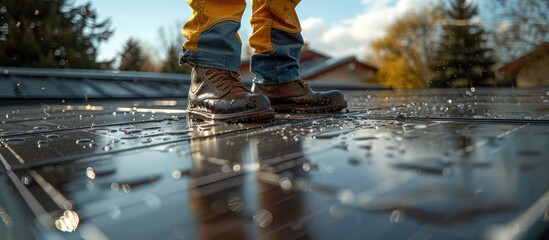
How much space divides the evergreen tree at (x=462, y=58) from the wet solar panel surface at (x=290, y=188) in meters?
17.0

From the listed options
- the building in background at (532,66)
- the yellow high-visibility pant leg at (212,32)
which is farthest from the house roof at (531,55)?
the yellow high-visibility pant leg at (212,32)

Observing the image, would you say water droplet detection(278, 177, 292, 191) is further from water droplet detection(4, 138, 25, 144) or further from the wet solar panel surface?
water droplet detection(4, 138, 25, 144)

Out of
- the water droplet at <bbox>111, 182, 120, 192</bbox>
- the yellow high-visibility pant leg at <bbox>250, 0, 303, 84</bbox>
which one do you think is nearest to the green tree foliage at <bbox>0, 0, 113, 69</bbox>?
the yellow high-visibility pant leg at <bbox>250, 0, 303, 84</bbox>

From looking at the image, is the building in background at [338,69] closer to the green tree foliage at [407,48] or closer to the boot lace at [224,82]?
the green tree foliage at [407,48]

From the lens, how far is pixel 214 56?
59.7 inches

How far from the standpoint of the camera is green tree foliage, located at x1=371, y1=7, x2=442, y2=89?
894 inches

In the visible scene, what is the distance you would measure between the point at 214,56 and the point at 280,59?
45 cm

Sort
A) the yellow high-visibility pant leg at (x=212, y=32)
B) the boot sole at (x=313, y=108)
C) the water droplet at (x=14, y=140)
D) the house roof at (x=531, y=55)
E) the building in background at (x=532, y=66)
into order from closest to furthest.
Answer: the water droplet at (x=14, y=140), the yellow high-visibility pant leg at (x=212, y=32), the boot sole at (x=313, y=108), the building in background at (x=532, y=66), the house roof at (x=531, y=55)

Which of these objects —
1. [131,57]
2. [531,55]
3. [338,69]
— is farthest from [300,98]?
[131,57]

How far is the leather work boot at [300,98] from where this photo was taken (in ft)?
5.73

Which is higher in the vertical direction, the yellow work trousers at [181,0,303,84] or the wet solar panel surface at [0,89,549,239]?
the yellow work trousers at [181,0,303,84]

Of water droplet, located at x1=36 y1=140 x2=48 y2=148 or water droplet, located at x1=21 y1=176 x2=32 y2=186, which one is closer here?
water droplet, located at x1=21 y1=176 x2=32 y2=186

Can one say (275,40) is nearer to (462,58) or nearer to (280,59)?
(280,59)

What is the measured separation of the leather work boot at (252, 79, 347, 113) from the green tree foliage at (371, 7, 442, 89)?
69.7ft
